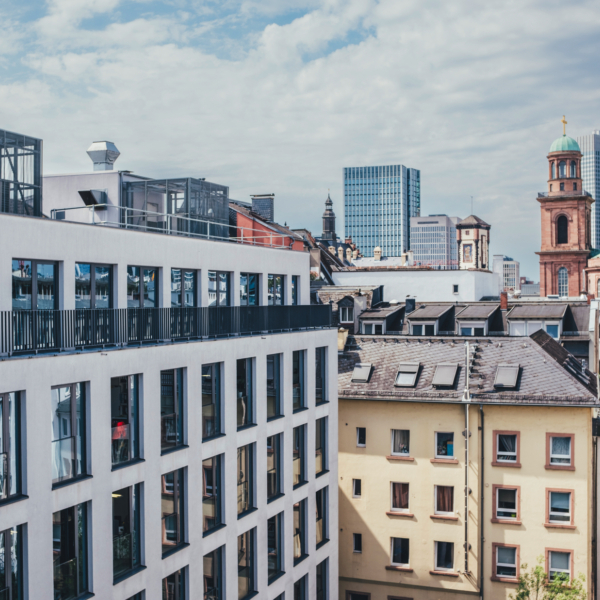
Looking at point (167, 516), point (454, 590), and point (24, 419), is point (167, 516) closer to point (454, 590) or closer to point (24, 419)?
point (24, 419)

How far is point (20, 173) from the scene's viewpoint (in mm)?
19406

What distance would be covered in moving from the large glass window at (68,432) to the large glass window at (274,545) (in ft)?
32.7

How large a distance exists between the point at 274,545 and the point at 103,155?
14486 millimetres

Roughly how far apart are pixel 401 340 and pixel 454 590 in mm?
11471

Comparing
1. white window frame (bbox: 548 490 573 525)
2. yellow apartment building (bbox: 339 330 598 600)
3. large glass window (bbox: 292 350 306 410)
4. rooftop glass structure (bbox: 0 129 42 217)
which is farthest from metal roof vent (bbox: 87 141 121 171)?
white window frame (bbox: 548 490 573 525)

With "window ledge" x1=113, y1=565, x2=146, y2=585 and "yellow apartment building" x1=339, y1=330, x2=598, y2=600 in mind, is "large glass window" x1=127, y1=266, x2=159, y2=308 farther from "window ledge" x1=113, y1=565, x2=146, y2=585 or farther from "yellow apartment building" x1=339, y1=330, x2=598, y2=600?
"yellow apartment building" x1=339, y1=330, x2=598, y2=600

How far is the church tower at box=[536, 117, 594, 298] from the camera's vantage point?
12031 cm

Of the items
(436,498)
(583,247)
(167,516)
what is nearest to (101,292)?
(167,516)

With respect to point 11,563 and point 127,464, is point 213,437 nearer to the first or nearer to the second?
point 127,464

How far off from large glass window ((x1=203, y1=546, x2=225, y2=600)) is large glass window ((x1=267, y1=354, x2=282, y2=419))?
4923 mm

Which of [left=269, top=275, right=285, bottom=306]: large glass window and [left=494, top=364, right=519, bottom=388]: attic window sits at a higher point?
[left=269, top=275, right=285, bottom=306]: large glass window

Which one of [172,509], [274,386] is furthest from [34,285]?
[274,386]

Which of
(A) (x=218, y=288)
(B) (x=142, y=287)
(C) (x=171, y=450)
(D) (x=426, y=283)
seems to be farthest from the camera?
(D) (x=426, y=283)

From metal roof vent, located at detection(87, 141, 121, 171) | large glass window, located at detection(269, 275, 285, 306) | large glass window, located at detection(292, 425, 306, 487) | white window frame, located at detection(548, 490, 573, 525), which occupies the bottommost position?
white window frame, located at detection(548, 490, 573, 525)
